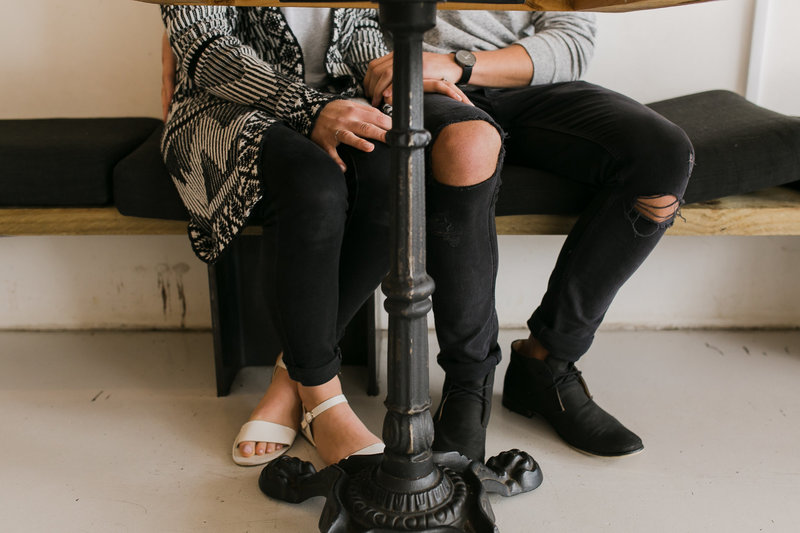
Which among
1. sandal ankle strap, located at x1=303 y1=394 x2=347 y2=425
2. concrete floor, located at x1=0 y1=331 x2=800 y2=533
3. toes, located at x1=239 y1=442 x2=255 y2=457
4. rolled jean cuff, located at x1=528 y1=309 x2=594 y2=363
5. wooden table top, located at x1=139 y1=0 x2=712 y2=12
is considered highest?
wooden table top, located at x1=139 y1=0 x2=712 y2=12

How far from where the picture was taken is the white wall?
180cm

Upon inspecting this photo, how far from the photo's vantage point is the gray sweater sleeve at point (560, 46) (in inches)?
57.4

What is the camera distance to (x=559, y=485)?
4.12 ft

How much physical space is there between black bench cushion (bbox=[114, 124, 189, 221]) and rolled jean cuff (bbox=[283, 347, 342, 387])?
380mm

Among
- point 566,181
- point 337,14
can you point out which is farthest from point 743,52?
point 337,14

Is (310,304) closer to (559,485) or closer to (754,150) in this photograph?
(559,485)

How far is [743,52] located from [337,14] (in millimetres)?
1038

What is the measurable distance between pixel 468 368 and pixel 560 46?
0.66 metres

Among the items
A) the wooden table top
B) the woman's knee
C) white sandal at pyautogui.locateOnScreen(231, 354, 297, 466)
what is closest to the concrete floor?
white sandal at pyautogui.locateOnScreen(231, 354, 297, 466)

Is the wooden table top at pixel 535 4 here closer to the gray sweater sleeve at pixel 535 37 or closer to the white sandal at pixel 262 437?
the gray sweater sleeve at pixel 535 37

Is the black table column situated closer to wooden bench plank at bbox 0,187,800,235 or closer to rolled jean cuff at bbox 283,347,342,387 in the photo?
rolled jean cuff at bbox 283,347,342,387

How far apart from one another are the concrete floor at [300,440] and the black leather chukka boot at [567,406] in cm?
3

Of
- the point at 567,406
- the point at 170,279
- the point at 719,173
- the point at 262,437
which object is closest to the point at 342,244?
the point at 262,437

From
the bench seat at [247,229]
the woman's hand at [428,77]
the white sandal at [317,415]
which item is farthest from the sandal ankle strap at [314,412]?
the woman's hand at [428,77]
